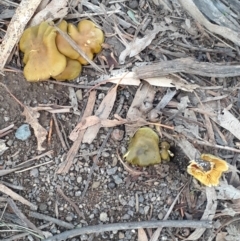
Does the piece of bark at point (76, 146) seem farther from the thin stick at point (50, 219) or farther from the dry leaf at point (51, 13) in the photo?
the dry leaf at point (51, 13)

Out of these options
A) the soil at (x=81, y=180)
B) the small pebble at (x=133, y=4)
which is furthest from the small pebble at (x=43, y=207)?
the small pebble at (x=133, y=4)

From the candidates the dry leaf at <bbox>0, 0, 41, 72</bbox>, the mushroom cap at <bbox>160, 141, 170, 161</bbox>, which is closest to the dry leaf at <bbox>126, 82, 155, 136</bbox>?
the mushroom cap at <bbox>160, 141, 170, 161</bbox>

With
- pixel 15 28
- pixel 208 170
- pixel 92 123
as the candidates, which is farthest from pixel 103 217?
pixel 15 28

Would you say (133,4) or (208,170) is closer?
(208,170)

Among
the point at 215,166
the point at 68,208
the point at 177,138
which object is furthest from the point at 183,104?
the point at 68,208

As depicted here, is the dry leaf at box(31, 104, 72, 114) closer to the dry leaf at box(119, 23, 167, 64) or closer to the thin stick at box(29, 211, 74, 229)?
the dry leaf at box(119, 23, 167, 64)

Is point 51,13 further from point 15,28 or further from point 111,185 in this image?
point 111,185

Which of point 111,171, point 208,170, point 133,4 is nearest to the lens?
point 208,170
